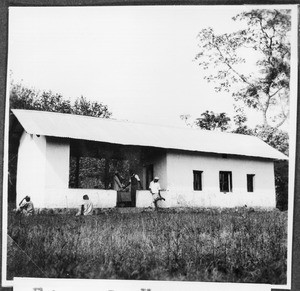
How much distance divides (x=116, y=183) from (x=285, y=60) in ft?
2.50

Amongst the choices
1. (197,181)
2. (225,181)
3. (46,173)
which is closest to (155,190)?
(197,181)

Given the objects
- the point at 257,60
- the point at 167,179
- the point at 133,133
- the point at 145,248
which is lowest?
the point at 145,248

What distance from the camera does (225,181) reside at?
1865 millimetres

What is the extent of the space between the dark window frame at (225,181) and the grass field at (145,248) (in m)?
0.16

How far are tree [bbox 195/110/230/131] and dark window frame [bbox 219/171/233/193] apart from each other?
0.20 m

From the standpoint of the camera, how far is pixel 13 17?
68.7 inches

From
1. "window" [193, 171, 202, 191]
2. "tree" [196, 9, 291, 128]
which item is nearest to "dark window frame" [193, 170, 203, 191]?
"window" [193, 171, 202, 191]

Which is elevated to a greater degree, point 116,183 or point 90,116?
point 90,116

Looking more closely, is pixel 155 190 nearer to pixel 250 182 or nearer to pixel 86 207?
pixel 86 207

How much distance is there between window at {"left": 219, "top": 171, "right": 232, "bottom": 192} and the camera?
1845 mm

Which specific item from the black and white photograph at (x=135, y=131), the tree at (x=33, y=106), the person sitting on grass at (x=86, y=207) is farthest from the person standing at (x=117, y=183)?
the tree at (x=33, y=106)

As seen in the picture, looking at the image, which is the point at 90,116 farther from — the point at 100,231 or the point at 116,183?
the point at 100,231

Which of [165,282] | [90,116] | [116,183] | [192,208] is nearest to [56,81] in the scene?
[90,116]

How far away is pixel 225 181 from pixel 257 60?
481 mm
